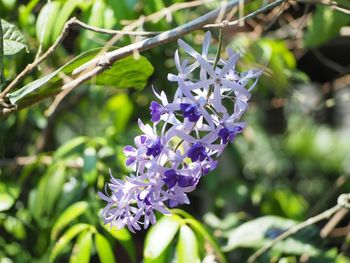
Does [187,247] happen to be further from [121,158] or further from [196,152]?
[196,152]

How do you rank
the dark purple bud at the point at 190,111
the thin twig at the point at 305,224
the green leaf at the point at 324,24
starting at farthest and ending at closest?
the green leaf at the point at 324,24 < the thin twig at the point at 305,224 < the dark purple bud at the point at 190,111

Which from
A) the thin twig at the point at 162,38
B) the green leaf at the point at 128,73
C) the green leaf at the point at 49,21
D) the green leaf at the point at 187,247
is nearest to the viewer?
the thin twig at the point at 162,38

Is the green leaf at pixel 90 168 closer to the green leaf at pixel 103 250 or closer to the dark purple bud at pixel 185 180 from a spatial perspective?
the green leaf at pixel 103 250

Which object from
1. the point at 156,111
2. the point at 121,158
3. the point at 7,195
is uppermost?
the point at 156,111

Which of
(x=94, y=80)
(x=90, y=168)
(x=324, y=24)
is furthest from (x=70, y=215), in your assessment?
(x=324, y=24)

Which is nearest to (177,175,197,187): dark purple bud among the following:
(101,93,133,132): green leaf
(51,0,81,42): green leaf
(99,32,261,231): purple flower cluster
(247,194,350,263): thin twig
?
(99,32,261,231): purple flower cluster

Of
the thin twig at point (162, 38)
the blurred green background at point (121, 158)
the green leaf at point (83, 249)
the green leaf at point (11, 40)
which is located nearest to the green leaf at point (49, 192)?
the blurred green background at point (121, 158)
